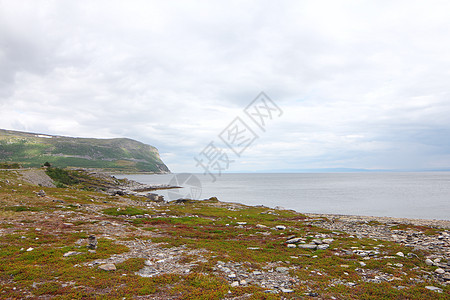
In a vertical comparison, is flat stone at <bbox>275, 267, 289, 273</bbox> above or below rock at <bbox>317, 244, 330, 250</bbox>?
above

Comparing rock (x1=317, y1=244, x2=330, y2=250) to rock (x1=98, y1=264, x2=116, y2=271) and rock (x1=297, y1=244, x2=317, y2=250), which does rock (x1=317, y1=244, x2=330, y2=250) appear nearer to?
rock (x1=297, y1=244, x2=317, y2=250)

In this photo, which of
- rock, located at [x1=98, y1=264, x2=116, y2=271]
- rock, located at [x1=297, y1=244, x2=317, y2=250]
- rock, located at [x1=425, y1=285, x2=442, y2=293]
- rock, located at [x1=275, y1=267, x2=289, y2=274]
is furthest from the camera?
rock, located at [x1=297, y1=244, x2=317, y2=250]

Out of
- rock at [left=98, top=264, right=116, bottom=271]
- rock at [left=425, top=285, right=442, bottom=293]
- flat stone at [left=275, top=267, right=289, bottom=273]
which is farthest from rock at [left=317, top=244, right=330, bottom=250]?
rock at [left=98, top=264, right=116, bottom=271]

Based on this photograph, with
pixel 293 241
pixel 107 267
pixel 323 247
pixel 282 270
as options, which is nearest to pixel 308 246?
pixel 323 247

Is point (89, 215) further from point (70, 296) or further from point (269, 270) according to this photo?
point (269, 270)

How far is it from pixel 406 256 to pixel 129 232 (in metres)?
22.8

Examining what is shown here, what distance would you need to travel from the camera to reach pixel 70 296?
9352 millimetres

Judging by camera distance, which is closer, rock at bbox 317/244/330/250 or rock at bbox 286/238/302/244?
rock at bbox 317/244/330/250

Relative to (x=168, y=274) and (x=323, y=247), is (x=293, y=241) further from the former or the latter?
(x=168, y=274)

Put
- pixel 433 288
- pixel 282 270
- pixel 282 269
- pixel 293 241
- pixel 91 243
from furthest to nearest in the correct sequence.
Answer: pixel 293 241
pixel 91 243
pixel 282 269
pixel 282 270
pixel 433 288

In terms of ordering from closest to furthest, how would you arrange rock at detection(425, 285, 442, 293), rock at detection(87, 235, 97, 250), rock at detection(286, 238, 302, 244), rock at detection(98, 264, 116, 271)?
rock at detection(425, 285, 442, 293), rock at detection(98, 264, 116, 271), rock at detection(87, 235, 97, 250), rock at detection(286, 238, 302, 244)

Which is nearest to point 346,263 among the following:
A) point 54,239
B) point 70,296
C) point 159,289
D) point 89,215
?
point 159,289

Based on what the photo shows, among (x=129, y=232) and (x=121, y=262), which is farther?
(x=129, y=232)

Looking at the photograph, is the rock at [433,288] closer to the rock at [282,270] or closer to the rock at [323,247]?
the rock at [282,270]
